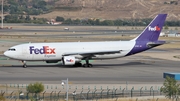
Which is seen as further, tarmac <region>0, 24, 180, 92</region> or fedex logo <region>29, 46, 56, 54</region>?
fedex logo <region>29, 46, 56, 54</region>

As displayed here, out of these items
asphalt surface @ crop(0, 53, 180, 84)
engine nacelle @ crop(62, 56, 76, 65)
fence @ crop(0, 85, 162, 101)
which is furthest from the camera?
engine nacelle @ crop(62, 56, 76, 65)

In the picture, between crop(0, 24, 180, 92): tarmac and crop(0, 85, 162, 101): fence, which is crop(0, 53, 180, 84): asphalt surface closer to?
crop(0, 24, 180, 92): tarmac

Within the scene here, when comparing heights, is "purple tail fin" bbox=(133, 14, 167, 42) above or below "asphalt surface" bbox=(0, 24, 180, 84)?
above

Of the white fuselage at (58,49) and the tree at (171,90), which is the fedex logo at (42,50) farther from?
the tree at (171,90)

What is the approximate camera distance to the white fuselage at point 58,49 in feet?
243

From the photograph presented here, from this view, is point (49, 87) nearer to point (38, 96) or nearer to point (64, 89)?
point (64, 89)

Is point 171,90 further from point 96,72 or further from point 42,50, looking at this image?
point 42,50

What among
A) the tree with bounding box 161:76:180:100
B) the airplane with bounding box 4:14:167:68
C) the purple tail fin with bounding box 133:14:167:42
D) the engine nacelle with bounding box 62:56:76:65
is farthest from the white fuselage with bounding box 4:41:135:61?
the tree with bounding box 161:76:180:100

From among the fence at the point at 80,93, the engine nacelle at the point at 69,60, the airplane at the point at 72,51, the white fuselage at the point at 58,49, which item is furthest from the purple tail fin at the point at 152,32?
the fence at the point at 80,93

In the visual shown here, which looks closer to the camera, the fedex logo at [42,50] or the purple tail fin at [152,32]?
the fedex logo at [42,50]

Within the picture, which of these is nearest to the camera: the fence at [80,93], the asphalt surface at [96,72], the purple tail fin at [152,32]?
the fence at [80,93]

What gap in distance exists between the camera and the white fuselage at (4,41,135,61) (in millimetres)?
74062

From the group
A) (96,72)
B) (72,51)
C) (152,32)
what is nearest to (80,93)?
(96,72)

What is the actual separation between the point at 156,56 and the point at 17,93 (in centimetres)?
4766
